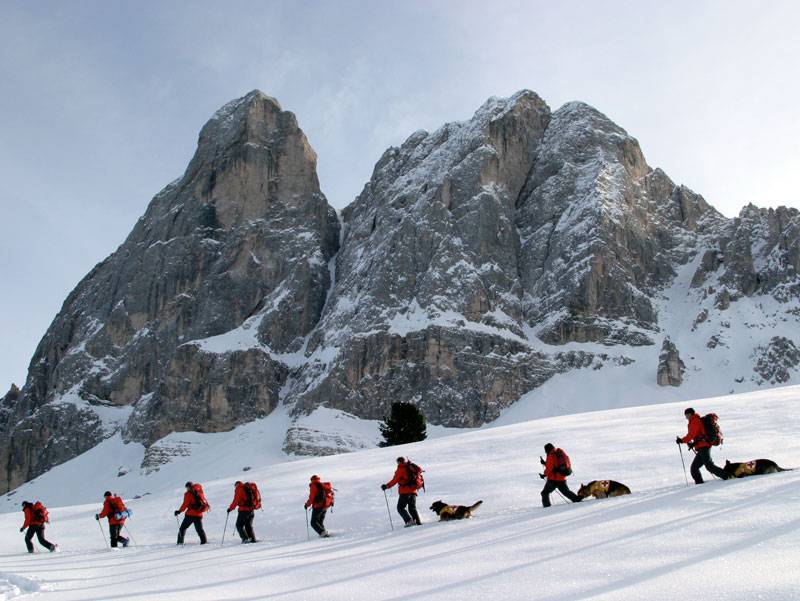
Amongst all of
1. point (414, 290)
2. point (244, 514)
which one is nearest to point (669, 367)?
point (414, 290)

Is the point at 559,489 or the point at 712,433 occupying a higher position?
the point at 712,433

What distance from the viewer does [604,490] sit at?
13.5m

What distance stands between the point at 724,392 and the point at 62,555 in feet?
210

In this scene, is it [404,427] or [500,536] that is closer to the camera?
[500,536]

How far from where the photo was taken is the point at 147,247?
381 feet

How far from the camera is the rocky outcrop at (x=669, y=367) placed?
70.6m

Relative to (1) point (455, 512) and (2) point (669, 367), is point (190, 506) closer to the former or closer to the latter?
(1) point (455, 512)

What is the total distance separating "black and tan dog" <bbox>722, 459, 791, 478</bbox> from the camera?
1284cm

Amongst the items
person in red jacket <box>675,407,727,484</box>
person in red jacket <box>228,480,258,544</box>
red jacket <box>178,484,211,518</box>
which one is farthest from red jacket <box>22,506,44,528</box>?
person in red jacket <box>675,407,727,484</box>

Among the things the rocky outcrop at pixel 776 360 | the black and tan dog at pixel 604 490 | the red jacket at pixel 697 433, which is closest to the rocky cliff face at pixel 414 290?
the rocky outcrop at pixel 776 360

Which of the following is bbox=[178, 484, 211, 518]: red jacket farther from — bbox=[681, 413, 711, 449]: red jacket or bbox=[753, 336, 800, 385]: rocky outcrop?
bbox=[753, 336, 800, 385]: rocky outcrop

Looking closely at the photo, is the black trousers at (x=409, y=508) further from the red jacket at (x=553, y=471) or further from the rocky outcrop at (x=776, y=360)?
the rocky outcrop at (x=776, y=360)

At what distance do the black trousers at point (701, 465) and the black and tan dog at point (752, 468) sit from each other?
159 millimetres

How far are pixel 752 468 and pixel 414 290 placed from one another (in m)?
72.1
